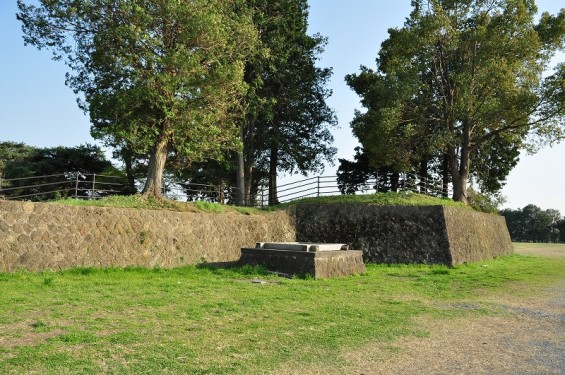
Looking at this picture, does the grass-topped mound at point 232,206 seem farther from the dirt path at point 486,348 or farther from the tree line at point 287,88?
the dirt path at point 486,348

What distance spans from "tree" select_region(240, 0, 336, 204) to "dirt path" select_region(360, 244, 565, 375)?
17.6 metres

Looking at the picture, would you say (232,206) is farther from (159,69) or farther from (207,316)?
(207,316)

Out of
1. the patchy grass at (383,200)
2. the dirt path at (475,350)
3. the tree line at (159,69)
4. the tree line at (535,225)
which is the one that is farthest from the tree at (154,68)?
the tree line at (535,225)

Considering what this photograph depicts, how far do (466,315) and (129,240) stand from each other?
1027cm

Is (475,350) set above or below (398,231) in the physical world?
below

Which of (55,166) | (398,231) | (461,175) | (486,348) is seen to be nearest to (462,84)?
(461,175)

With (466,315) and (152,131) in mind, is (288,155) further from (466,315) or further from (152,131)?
(466,315)

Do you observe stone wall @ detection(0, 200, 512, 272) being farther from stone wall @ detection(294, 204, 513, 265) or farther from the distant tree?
the distant tree

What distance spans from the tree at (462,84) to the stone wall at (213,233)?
4.79 meters

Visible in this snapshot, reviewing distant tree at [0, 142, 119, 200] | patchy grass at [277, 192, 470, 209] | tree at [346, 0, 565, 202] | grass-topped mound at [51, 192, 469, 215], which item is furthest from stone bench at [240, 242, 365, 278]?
distant tree at [0, 142, 119, 200]

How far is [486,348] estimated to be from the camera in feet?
18.5

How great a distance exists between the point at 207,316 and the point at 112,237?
7.66 metres

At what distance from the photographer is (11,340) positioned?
531cm

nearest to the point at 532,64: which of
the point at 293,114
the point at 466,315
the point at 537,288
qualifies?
the point at 293,114
